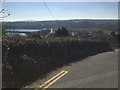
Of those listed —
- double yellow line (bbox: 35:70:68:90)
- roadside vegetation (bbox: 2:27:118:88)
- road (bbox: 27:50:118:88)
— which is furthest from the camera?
roadside vegetation (bbox: 2:27:118:88)

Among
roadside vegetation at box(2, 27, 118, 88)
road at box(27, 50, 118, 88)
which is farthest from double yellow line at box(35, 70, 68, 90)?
roadside vegetation at box(2, 27, 118, 88)

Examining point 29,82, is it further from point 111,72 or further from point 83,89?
point 111,72

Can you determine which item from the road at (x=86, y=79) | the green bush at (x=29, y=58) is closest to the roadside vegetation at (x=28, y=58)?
the green bush at (x=29, y=58)

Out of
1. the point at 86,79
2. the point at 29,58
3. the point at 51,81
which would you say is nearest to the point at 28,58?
the point at 29,58

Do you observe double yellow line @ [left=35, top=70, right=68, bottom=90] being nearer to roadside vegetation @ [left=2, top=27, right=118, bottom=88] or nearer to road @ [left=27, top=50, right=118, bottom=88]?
road @ [left=27, top=50, right=118, bottom=88]

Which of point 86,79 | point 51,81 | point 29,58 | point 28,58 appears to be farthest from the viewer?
point 29,58

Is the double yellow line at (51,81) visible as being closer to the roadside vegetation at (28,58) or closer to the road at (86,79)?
the road at (86,79)

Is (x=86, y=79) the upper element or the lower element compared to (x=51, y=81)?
lower

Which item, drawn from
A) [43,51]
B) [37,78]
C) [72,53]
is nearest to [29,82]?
[37,78]

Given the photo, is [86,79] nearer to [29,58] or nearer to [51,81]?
[51,81]

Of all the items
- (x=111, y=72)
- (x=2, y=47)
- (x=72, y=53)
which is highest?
(x=2, y=47)

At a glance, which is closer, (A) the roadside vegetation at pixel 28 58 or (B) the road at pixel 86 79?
(B) the road at pixel 86 79
